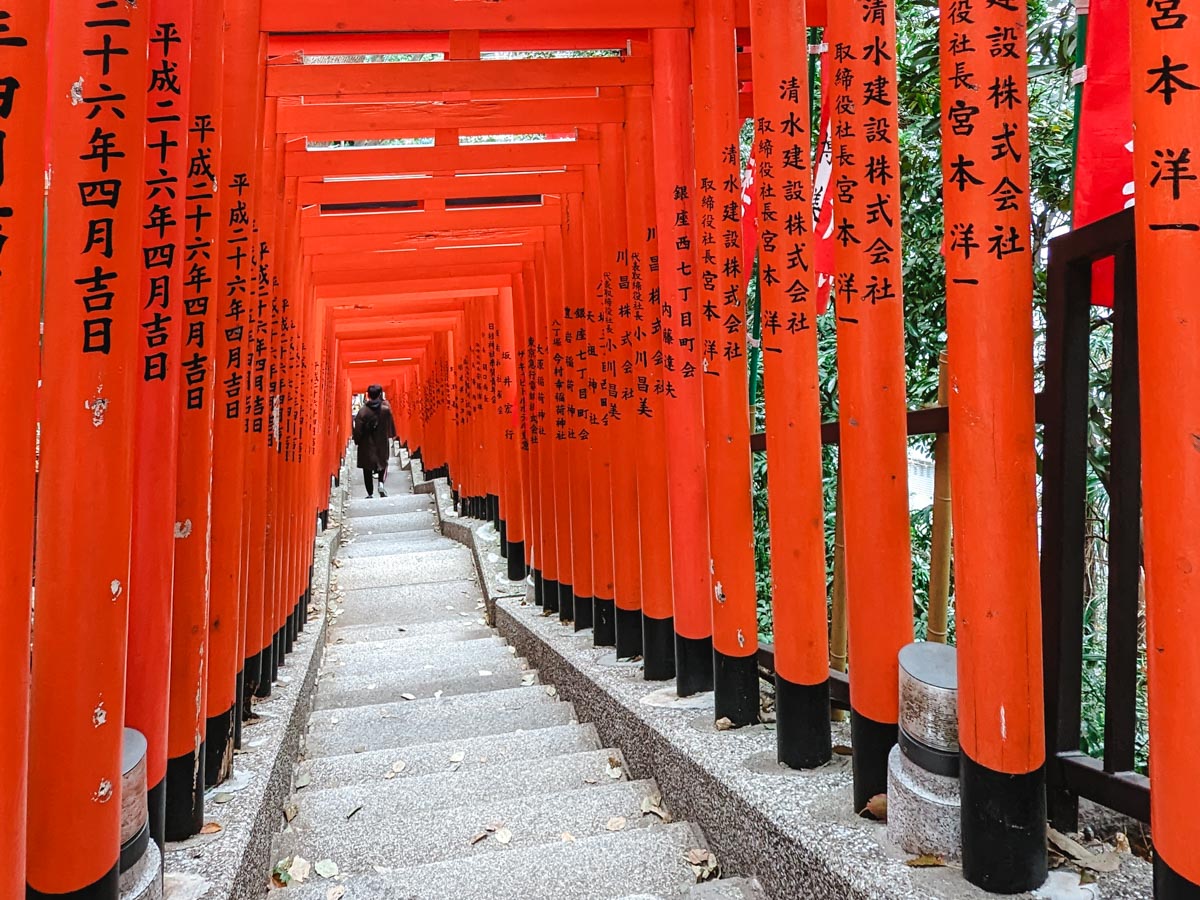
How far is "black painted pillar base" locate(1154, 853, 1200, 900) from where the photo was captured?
1610 millimetres

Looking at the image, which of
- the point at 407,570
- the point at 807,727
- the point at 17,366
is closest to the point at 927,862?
the point at 807,727

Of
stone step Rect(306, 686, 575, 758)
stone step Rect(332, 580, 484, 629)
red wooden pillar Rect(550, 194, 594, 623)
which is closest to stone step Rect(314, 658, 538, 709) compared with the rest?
stone step Rect(306, 686, 575, 758)

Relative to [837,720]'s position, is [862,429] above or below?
above

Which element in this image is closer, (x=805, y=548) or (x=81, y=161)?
(x=81, y=161)

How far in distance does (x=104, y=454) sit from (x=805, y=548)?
2.25 m

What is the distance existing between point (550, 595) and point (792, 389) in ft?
15.8

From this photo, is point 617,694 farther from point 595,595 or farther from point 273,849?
point 273,849

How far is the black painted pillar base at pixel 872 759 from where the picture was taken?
2707 millimetres

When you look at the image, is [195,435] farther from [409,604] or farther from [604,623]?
[409,604]

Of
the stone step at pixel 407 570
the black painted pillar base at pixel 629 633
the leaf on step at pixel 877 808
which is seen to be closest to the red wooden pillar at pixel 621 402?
the black painted pillar base at pixel 629 633

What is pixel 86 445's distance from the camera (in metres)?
1.89

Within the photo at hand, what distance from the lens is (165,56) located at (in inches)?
101

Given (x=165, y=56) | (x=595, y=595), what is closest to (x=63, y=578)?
(x=165, y=56)

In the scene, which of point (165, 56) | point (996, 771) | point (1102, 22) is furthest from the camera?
point (165, 56)
